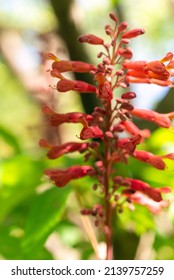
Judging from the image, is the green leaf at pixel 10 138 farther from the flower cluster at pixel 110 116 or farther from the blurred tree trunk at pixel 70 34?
the flower cluster at pixel 110 116

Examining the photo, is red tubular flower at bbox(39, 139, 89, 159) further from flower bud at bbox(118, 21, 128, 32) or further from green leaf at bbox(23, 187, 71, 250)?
flower bud at bbox(118, 21, 128, 32)

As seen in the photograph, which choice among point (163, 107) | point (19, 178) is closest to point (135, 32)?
point (19, 178)

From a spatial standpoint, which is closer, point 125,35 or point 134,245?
point 125,35

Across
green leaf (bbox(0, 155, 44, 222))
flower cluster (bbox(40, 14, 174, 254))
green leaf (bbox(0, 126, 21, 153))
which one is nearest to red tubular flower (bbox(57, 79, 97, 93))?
flower cluster (bbox(40, 14, 174, 254))
